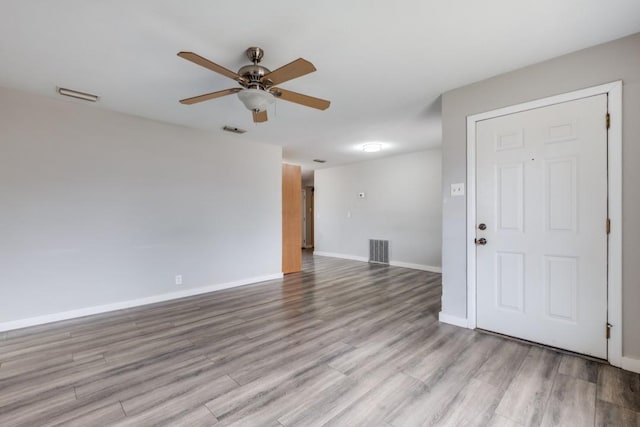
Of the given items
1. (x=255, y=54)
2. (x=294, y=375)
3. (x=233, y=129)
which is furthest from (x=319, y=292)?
(x=255, y=54)

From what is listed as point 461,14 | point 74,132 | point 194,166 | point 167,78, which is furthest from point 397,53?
point 74,132

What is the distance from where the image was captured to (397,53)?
7.72ft

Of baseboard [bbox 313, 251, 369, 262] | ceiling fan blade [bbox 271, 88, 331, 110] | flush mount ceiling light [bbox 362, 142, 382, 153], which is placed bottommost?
baseboard [bbox 313, 251, 369, 262]

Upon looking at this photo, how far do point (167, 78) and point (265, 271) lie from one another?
3.45m

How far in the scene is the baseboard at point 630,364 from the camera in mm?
2076

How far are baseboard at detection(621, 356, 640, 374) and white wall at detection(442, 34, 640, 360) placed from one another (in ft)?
0.10

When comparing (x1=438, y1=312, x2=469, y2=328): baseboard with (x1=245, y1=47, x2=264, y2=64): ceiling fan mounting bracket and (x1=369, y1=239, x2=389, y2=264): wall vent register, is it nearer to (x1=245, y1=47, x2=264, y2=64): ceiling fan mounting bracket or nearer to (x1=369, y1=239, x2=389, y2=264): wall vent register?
(x1=245, y1=47, x2=264, y2=64): ceiling fan mounting bracket

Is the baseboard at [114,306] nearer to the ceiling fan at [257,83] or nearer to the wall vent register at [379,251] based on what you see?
the ceiling fan at [257,83]

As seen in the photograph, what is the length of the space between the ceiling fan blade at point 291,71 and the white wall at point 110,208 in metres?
2.59

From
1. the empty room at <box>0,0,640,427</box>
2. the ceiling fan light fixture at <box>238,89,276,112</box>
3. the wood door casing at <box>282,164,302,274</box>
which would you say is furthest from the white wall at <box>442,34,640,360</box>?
the wood door casing at <box>282,164,302,274</box>

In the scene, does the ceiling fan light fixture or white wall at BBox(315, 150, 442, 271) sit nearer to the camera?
the ceiling fan light fixture

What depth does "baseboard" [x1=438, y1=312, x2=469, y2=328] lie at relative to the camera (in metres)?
2.96

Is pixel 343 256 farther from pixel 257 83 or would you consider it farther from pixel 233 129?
pixel 257 83

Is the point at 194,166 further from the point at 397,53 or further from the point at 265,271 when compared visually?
the point at 397,53
